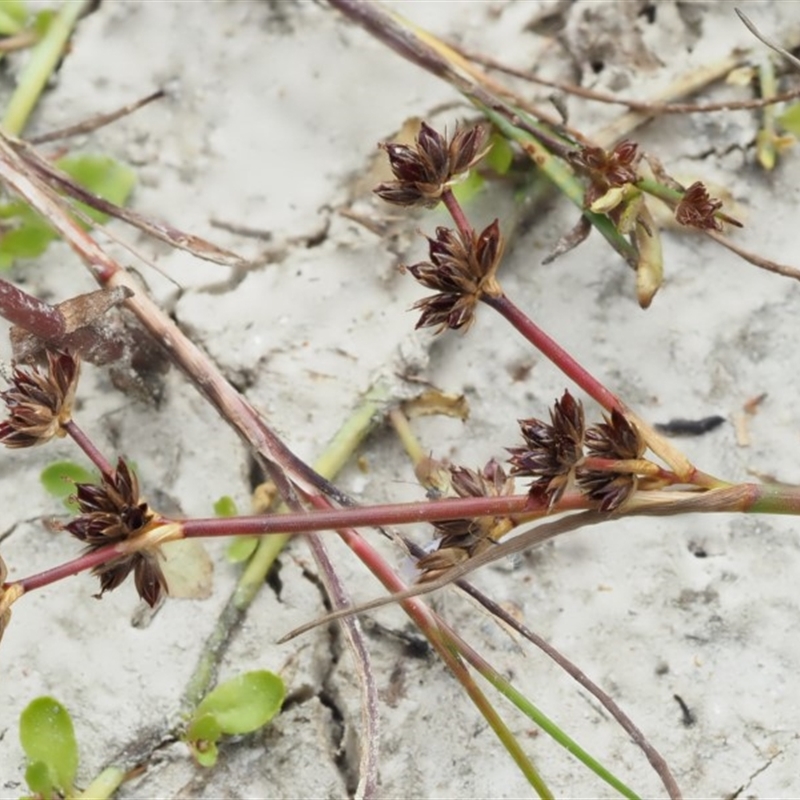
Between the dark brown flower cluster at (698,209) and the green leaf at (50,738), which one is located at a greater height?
the dark brown flower cluster at (698,209)

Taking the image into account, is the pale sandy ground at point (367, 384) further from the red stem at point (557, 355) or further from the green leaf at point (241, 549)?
the red stem at point (557, 355)

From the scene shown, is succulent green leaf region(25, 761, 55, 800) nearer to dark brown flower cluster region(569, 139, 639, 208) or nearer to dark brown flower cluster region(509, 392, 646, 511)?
dark brown flower cluster region(509, 392, 646, 511)

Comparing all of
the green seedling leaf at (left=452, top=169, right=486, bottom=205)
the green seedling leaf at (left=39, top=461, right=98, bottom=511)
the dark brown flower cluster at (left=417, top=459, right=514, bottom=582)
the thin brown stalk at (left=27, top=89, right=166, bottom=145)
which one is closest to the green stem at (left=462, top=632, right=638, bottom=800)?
the dark brown flower cluster at (left=417, top=459, right=514, bottom=582)

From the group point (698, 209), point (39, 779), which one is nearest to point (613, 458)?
point (698, 209)

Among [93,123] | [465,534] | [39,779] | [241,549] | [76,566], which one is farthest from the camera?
[93,123]

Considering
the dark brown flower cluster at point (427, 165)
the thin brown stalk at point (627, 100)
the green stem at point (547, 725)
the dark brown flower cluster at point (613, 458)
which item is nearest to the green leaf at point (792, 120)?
the thin brown stalk at point (627, 100)

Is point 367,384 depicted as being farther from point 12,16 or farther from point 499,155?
point 12,16

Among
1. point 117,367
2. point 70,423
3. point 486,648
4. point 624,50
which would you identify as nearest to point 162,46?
point 117,367
